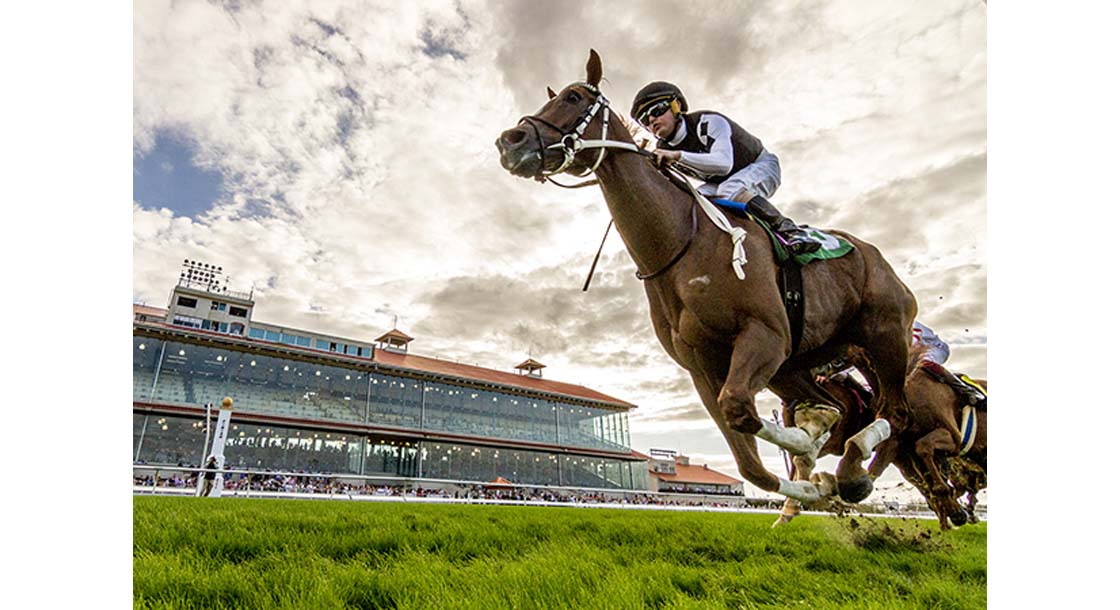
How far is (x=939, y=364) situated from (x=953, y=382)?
0.40 ft

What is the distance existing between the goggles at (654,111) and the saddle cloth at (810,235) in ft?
1.23

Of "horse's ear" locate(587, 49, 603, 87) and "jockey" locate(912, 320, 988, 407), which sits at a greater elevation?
"horse's ear" locate(587, 49, 603, 87)

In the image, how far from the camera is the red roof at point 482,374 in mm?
4019

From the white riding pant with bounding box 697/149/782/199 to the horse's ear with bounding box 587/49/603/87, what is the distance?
21.1 inches

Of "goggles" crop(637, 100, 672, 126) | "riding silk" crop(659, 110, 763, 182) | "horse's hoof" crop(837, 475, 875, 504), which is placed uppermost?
"goggles" crop(637, 100, 672, 126)

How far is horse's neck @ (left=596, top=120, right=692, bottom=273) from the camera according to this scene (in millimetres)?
1719

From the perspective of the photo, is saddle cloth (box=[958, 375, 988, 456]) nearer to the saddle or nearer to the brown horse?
the brown horse

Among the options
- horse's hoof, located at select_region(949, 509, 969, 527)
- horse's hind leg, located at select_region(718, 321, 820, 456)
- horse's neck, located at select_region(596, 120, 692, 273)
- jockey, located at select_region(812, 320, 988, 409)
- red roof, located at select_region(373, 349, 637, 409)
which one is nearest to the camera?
horse's hind leg, located at select_region(718, 321, 820, 456)

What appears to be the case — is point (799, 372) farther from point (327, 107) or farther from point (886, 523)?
point (327, 107)

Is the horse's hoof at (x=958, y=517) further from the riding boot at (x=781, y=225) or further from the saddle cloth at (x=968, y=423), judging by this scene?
the riding boot at (x=781, y=225)

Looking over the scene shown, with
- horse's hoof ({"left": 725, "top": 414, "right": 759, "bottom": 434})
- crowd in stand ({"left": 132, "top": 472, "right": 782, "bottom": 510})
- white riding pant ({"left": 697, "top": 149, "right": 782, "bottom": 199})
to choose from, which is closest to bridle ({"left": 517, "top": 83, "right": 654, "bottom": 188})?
white riding pant ({"left": 697, "top": 149, "right": 782, "bottom": 199})

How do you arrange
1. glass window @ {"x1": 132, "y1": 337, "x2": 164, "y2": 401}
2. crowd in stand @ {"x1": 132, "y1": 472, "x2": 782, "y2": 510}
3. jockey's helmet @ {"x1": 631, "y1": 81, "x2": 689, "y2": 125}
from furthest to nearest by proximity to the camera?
1. crowd in stand @ {"x1": 132, "y1": 472, "x2": 782, "y2": 510}
2. glass window @ {"x1": 132, "y1": 337, "x2": 164, "y2": 401}
3. jockey's helmet @ {"x1": 631, "y1": 81, "x2": 689, "y2": 125}
